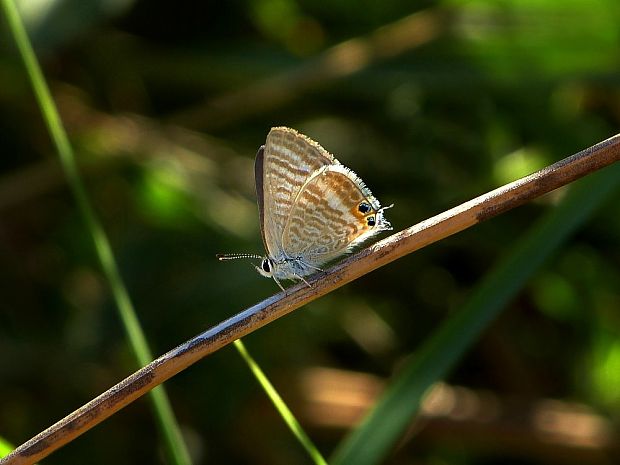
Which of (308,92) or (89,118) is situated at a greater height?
(89,118)

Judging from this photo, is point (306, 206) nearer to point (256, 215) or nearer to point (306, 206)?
point (306, 206)

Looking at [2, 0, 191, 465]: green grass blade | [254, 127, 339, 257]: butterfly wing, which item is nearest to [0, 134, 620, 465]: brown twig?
[2, 0, 191, 465]: green grass blade

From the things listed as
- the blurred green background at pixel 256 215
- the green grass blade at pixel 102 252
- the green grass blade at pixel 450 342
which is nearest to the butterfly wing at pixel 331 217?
the green grass blade at pixel 450 342

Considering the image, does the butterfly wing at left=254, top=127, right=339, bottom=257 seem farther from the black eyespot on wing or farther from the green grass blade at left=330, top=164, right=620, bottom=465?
the green grass blade at left=330, top=164, right=620, bottom=465

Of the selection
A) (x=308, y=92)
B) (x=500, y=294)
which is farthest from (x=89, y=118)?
(x=500, y=294)

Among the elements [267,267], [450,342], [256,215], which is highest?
[256,215]

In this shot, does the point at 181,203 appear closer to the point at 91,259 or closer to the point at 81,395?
the point at 91,259

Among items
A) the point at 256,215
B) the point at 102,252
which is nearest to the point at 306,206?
the point at 102,252

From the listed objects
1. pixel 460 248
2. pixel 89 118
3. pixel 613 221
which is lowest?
pixel 613 221
